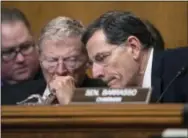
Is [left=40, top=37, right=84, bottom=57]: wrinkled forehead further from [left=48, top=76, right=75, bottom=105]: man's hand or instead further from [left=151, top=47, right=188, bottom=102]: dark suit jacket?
[left=151, top=47, right=188, bottom=102]: dark suit jacket

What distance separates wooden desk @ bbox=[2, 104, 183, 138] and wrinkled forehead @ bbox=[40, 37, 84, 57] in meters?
0.66

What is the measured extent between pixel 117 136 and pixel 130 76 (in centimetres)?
56

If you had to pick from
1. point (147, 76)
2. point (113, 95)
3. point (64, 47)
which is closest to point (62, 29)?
point (64, 47)

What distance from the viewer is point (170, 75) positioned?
5.48ft

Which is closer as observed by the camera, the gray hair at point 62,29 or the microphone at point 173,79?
the microphone at point 173,79

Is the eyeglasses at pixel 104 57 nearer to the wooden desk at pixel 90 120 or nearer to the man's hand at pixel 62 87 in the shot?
the man's hand at pixel 62 87

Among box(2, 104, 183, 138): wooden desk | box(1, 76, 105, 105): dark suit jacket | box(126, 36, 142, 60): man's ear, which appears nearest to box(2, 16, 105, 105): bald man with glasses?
box(1, 76, 105, 105): dark suit jacket

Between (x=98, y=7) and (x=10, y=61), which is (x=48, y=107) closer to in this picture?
(x=10, y=61)

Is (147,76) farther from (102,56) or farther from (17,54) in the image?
(17,54)

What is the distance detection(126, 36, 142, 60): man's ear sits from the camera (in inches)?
68.3

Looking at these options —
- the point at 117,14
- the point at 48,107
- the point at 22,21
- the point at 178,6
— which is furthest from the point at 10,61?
the point at 178,6

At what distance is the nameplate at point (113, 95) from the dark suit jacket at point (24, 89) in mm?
522

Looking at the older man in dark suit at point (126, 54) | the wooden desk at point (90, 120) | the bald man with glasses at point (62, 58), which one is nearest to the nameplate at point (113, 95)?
the wooden desk at point (90, 120)

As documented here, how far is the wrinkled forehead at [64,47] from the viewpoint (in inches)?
71.8
